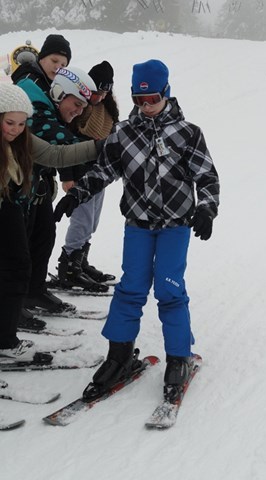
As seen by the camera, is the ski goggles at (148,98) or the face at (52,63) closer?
the ski goggles at (148,98)

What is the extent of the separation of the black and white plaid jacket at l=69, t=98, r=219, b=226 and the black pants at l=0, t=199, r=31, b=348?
1.28ft

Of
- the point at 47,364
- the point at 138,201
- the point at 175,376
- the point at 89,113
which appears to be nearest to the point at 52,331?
A: the point at 47,364

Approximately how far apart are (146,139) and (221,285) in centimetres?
254

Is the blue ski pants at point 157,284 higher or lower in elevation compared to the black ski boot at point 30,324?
higher

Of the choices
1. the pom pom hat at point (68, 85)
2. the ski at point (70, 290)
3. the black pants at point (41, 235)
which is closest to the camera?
the pom pom hat at point (68, 85)

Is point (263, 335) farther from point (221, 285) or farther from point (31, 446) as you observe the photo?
point (31, 446)

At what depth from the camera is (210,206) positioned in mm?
3027

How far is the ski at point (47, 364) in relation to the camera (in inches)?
138

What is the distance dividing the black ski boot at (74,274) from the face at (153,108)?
2.28 meters

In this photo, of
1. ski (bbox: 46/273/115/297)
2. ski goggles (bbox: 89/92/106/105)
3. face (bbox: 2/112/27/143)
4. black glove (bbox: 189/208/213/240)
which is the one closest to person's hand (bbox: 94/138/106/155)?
face (bbox: 2/112/27/143)

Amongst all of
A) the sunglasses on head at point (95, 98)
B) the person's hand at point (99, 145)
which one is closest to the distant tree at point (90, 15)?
the sunglasses on head at point (95, 98)

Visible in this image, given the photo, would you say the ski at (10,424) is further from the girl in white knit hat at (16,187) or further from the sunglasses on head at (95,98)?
the sunglasses on head at (95,98)

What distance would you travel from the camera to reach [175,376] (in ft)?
10.5

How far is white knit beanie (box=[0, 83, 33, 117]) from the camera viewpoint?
304 cm
